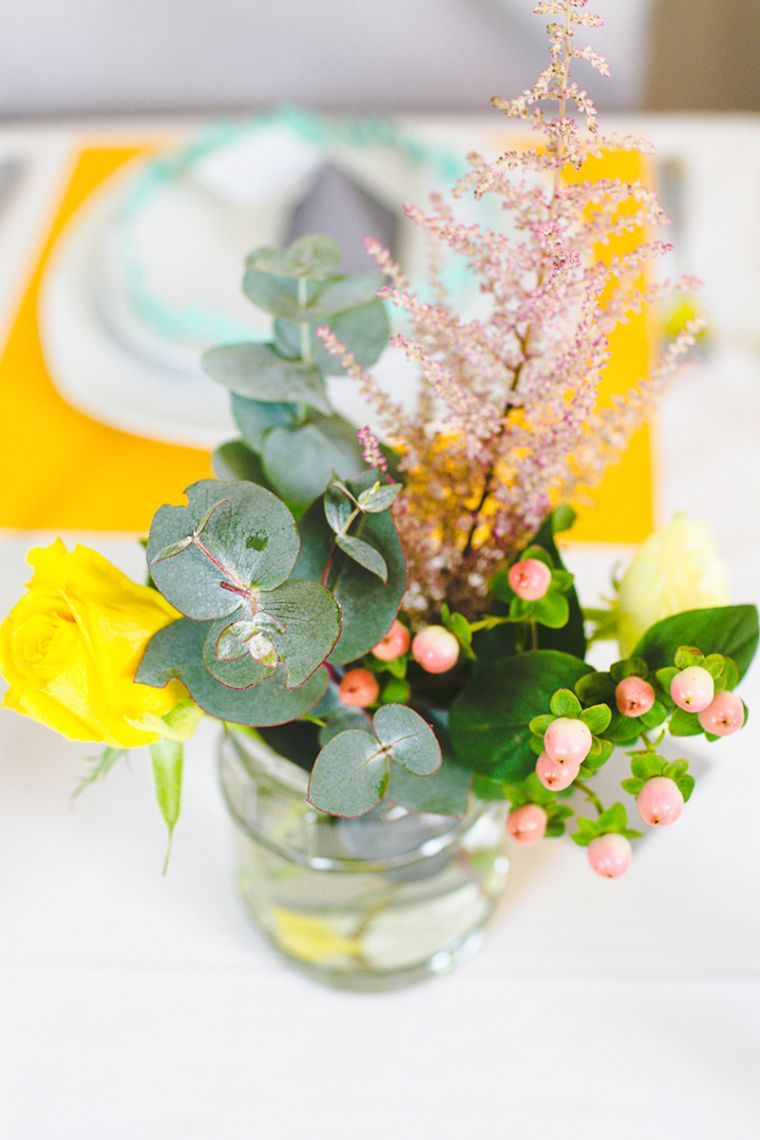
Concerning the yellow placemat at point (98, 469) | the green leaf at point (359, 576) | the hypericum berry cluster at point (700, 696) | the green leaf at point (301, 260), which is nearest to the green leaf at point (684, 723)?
the hypericum berry cluster at point (700, 696)

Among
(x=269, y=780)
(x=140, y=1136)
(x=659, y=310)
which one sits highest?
(x=659, y=310)

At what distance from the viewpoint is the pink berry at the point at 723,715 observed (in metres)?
0.35

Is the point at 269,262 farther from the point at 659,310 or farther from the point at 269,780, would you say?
the point at 659,310

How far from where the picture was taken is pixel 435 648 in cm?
39

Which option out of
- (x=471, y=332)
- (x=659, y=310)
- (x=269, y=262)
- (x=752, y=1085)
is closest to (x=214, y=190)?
(x=659, y=310)

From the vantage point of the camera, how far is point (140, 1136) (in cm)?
50

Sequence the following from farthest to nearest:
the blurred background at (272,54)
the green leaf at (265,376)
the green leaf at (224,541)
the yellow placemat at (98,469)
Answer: the blurred background at (272,54) < the yellow placemat at (98,469) < the green leaf at (265,376) < the green leaf at (224,541)

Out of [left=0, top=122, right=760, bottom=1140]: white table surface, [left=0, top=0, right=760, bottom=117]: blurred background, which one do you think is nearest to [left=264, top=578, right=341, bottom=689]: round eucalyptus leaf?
[left=0, top=122, right=760, bottom=1140]: white table surface

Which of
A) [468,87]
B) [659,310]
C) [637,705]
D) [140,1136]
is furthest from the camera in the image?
[468,87]

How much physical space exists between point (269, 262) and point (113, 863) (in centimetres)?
34

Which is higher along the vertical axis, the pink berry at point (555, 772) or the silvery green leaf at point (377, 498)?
the silvery green leaf at point (377, 498)

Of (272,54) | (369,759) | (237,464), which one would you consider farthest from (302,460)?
(272,54)

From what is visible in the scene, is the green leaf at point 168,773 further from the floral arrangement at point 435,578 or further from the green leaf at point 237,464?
the green leaf at point 237,464

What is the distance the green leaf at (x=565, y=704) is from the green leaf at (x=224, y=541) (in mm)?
98
